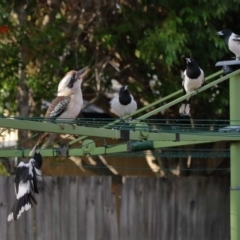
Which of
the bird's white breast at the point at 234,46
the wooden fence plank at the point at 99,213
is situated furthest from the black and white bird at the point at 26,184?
the bird's white breast at the point at 234,46

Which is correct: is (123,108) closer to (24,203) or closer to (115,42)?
(115,42)

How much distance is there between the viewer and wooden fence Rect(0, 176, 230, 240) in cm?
827

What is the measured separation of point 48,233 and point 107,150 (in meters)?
1.82

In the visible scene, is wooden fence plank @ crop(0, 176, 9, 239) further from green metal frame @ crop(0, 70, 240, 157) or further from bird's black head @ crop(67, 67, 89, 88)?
bird's black head @ crop(67, 67, 89, 88)

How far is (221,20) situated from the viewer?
9.73 meters

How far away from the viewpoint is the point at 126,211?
849cm

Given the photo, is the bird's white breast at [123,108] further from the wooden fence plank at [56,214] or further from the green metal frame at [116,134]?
the green metal frame at [116,134]

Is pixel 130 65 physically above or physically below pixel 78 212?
above

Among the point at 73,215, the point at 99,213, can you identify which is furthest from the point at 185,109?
the point at 73,215

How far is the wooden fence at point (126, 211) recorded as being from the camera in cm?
827

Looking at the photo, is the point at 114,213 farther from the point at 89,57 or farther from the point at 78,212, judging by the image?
the point at 89,57

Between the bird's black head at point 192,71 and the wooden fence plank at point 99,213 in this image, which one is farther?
the wooden fence plank at point 99,213

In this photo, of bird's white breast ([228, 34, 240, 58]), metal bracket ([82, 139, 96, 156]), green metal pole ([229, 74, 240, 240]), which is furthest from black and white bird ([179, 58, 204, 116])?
metal bracket ([82, 139, 96, 156])

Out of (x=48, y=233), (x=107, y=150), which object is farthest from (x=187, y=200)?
(x=107, y=150)
